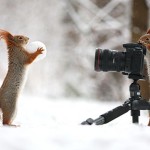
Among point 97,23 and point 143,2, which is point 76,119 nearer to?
point 143,2

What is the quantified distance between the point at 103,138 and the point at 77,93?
1234 cm

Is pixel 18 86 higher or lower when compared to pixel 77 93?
lower

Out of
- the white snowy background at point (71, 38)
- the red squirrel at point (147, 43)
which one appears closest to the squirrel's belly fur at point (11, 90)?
→ the red squirrel at point (147, 43)

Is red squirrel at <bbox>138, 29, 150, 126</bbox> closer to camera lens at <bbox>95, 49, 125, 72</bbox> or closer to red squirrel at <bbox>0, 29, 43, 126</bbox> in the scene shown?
camera lens at <bbox>95, 49, 125, 72</bbox>

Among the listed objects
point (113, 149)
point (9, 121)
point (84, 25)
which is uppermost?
point (84, 25)

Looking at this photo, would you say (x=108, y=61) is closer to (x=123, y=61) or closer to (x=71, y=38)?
(x=123, y=61)

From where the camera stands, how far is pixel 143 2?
8.80m

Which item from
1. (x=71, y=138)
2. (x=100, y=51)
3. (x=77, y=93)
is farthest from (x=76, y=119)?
(x=77, y=93)

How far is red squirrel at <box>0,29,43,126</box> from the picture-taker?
416cm

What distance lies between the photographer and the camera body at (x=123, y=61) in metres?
4.50

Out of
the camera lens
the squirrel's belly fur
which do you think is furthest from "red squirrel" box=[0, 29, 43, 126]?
the camera lens

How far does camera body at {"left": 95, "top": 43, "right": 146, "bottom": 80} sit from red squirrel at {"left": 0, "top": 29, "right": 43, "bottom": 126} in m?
0.50

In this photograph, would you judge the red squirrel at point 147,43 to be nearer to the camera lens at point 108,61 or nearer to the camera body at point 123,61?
the camera body at point 123,61

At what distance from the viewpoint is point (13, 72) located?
169 inches
